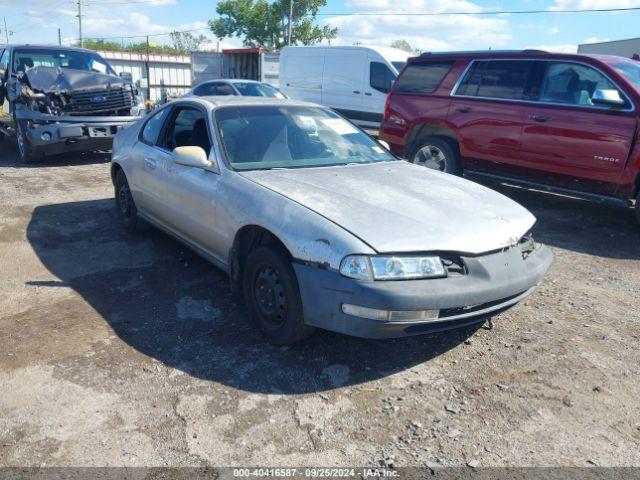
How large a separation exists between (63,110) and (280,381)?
26.2 ft

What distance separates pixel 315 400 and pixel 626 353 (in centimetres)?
210

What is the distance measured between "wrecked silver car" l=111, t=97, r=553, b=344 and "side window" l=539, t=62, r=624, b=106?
9.89ft

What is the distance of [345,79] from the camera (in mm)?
14594

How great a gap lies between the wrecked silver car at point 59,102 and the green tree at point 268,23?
39.9 metres

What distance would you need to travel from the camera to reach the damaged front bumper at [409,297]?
9.29 feet

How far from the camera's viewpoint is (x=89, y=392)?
2924 mm

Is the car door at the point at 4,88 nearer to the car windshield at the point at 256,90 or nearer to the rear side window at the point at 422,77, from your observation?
the car windshield at the point at 256,90

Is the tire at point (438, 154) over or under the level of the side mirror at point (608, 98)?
under

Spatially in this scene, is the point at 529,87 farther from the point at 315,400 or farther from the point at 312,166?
the point at 315,400

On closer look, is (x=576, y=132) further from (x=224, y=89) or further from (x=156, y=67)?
(x=156, y=67)

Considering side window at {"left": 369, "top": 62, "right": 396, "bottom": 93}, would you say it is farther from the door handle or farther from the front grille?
the door handle

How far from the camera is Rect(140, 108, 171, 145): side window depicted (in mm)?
4966

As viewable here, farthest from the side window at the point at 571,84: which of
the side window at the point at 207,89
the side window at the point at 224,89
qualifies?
the side window at the point at 207,89

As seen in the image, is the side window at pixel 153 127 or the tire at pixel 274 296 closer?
the tire at pixel 274 296
